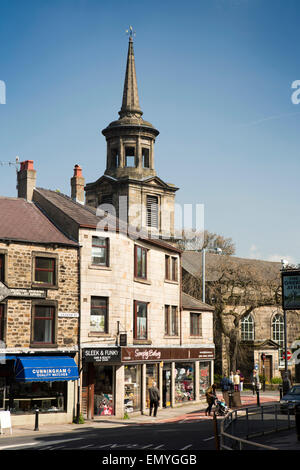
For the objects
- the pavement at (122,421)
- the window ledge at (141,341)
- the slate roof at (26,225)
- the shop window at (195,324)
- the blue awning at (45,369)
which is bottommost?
the pavement at (122,421)

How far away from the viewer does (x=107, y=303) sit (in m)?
31.4

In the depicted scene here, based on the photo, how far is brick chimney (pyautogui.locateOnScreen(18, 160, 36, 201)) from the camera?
3469 cm

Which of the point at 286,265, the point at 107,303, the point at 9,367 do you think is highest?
the point at 286,265

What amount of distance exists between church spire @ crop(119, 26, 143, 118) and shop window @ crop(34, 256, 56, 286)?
39.6 metres

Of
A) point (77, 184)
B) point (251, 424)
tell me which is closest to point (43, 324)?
point (77, 184)

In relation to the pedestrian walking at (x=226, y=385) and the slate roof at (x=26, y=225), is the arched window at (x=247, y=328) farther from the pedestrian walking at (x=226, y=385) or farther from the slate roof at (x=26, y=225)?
the slate roof at (x=26, y=225)

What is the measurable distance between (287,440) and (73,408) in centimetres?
1239

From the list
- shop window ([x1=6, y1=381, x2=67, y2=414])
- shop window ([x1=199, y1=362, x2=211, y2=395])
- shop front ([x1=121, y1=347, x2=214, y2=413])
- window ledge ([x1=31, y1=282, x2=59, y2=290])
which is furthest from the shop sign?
shop window ([x1=199, y1=362, x2=211, y2=395])

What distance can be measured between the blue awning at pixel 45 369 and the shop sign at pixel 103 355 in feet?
2.78

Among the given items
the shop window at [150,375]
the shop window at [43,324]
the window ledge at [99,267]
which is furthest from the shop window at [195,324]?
the shop window at [43,324]

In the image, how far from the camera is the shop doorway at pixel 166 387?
1398 inches

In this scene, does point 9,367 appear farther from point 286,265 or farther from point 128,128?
point 128,128
